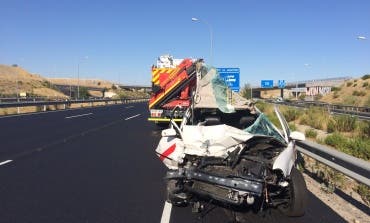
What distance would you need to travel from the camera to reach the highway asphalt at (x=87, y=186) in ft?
22.2

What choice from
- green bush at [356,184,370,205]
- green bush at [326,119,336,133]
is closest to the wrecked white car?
green bush at [356,184,370,205]

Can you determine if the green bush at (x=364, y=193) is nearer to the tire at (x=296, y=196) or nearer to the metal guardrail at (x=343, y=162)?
the metal guardrail at (x=343, y=162)

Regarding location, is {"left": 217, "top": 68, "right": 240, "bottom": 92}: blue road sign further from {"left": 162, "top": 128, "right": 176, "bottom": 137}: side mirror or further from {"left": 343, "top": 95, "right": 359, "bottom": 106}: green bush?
{"left": 343, "top": 95, "right": 359, "bottom": 106}: green bush

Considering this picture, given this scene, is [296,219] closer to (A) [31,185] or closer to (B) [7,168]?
(A) [31,185]

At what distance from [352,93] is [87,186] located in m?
70.9

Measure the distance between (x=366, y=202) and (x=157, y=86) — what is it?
12739 mm

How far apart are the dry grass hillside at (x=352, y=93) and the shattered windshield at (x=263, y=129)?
198ft

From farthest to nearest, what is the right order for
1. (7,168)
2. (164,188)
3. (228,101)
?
(7,168)
(228,101)
(164,188)

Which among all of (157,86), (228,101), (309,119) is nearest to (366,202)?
(228,101)

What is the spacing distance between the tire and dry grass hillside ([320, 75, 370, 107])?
6106 cm

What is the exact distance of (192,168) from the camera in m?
6.57

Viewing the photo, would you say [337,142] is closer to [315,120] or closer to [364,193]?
[364,193]

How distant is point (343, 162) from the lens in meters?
7.68

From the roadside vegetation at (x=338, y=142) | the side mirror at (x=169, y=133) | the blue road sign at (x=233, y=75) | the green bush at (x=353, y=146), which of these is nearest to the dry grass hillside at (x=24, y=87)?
the blue road sign at (x=233, y=75)
